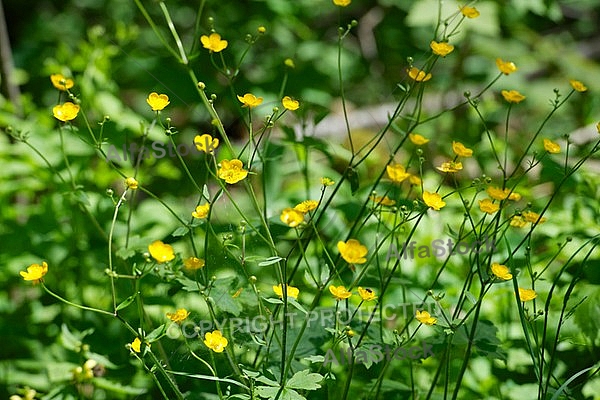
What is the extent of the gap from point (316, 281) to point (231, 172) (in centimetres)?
18

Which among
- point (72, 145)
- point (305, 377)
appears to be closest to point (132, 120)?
point (72, 145)

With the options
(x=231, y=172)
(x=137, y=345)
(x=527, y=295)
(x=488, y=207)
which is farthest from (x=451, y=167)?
(x=137, y=345)

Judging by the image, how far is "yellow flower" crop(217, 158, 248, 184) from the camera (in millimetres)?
826

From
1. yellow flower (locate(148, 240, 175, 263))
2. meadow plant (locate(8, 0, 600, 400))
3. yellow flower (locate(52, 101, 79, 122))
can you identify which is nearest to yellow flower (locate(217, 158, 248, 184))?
meadow plant (locate(8, 0, 600, 400))

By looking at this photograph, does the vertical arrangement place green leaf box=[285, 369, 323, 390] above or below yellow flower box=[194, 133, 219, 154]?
below

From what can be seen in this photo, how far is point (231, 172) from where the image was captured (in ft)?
2.75

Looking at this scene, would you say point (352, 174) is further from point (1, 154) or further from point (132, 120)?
point (1, 154)

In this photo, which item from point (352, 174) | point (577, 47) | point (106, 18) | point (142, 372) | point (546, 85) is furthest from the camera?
point (577, 47)

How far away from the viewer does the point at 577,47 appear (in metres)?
3.15

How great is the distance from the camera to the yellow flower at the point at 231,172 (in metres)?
0.83

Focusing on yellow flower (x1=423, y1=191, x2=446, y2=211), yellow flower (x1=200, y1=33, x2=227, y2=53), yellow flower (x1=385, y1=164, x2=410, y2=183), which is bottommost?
yellow flower (x1=385, y1=164, x2=410, y2=183)

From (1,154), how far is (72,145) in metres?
0.16

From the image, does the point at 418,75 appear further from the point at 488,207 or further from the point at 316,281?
the point at 316,281

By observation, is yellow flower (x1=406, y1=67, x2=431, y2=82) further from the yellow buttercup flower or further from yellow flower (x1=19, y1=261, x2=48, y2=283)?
yellow flower (x1=19, y1=261, x2=48, y2=283)
